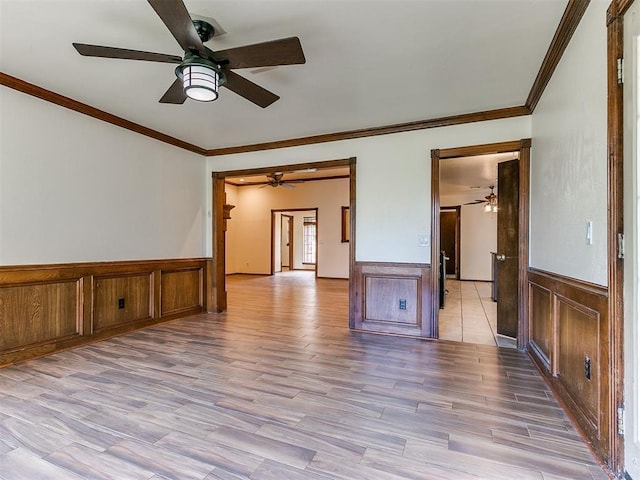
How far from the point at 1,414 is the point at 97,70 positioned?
8.26 ft

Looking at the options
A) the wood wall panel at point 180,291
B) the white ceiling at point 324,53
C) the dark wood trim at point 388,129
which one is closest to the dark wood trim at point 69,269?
the wood wall panel at point 180,291

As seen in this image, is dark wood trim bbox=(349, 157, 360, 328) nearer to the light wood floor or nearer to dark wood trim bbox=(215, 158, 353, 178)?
dark wood trim bbox=(215, 158, 353, 178)

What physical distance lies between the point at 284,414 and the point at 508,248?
301cm

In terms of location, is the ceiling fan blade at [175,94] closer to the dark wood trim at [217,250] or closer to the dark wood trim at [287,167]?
the dark wood trim at [287,167]

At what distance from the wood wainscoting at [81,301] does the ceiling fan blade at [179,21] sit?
2.50m

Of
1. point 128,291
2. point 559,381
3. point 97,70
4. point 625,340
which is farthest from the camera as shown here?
point 128,291

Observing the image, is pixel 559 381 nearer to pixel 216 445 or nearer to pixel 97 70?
pixel 216 445

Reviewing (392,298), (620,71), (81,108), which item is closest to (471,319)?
(392,298)

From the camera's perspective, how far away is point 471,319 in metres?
4.66

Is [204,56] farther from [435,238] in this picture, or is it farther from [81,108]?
[435,238]

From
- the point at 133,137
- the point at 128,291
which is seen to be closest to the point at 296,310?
the point at 128,291

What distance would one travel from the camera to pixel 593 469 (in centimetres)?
155

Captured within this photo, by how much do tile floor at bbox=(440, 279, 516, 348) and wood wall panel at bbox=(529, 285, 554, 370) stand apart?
549 mm

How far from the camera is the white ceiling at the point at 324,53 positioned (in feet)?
6.50
